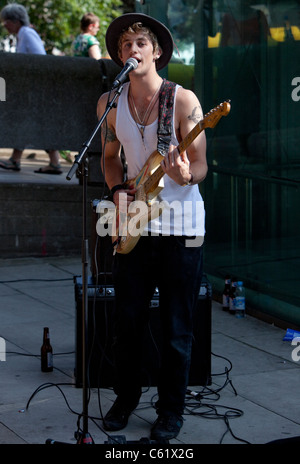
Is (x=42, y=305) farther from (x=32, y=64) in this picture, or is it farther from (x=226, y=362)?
(x=32, y=64)

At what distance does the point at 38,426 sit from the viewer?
15.8ft

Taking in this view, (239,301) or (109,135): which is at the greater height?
(109,135)

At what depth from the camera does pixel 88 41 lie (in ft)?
35.3

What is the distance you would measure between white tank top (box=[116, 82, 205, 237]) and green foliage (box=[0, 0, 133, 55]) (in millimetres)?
10946

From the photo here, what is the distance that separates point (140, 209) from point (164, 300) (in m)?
0.55

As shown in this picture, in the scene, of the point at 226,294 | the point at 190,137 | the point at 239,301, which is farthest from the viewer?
the point at 226,294

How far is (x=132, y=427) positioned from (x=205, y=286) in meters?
1.11

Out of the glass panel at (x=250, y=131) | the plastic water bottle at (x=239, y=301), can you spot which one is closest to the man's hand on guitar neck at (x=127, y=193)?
the glass panel at (x=250, y=131)

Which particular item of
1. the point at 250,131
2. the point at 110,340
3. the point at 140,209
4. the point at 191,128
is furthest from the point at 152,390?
the point at 250,131

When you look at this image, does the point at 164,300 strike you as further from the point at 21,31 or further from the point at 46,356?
the point at 21,31

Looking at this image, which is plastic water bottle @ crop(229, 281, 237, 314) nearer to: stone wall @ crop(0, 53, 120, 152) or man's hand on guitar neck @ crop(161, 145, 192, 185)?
stone wall @ crop(0, 53, 120, 152)

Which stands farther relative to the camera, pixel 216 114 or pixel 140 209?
pixel 140 209

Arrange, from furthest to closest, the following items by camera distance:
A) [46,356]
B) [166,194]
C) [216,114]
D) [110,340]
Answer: [46,356] < [110,340] < [166,194] < [216,114]
